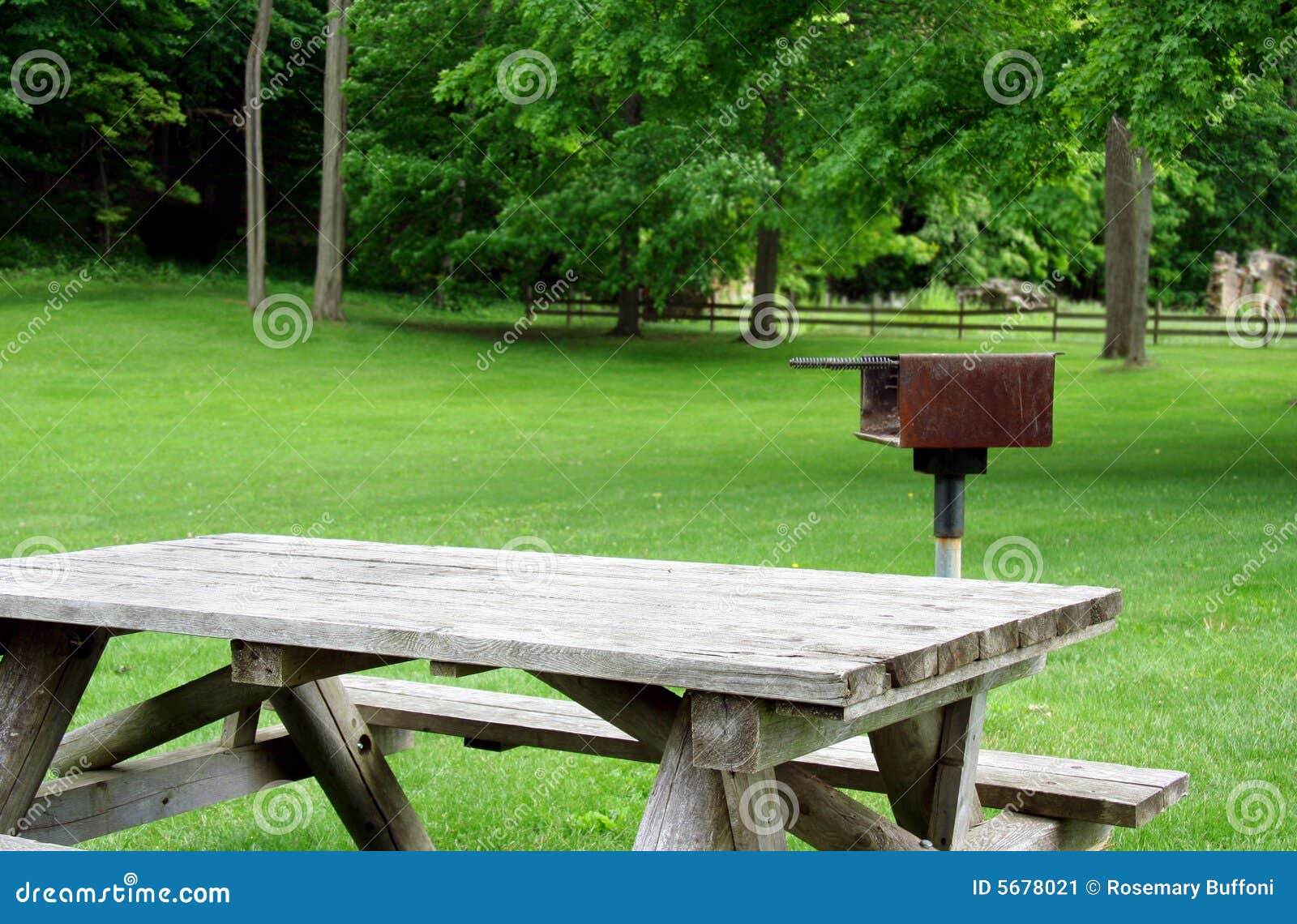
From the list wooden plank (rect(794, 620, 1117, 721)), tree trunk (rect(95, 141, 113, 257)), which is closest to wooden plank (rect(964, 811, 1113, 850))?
wooden plank (rect(794, 620, 1117, 721))

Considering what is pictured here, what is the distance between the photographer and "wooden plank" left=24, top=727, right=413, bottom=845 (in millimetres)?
4453

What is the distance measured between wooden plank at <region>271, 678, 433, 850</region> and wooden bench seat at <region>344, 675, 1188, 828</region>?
0.16m

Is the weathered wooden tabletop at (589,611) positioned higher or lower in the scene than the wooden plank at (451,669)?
higher

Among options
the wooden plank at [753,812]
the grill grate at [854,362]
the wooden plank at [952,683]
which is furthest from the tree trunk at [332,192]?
the wooden plank at [753,812]

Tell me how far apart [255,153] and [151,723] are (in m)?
29.5

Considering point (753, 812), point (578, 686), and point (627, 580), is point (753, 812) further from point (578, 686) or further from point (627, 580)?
point (627, 580)

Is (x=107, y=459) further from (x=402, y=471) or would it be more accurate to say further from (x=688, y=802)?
(x=688, y=802)

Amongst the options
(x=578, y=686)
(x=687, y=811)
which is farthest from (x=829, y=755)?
(x=687, y=811)

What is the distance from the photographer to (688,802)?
10.1ft

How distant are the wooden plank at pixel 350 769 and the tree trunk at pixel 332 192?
1140 inches

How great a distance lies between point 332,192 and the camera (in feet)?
111

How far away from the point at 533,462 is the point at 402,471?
1.72 m

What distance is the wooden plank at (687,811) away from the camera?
3.05 m

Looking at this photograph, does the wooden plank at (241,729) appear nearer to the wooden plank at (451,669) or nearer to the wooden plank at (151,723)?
the wooden plank at (151,723)
